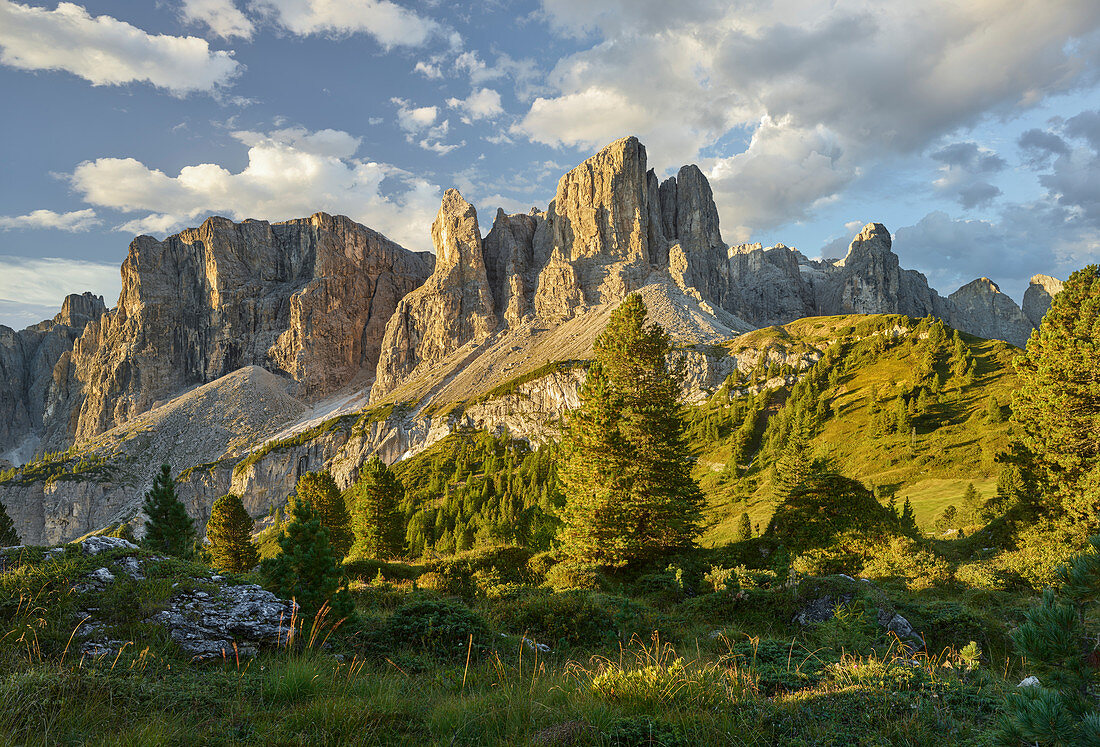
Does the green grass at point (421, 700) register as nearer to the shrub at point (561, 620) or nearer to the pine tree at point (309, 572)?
the pine tree at point (309, 572)

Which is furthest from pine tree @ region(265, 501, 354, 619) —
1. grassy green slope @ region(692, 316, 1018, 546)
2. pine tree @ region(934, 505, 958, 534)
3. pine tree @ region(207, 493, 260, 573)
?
pine tree @ region(934, 505, 958, 534)

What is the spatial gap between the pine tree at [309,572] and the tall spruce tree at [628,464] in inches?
484

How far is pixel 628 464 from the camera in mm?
21734

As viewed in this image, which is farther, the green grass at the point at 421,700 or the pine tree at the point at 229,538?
the pine tree at the point at 229,538

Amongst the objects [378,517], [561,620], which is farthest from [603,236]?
[561,620]

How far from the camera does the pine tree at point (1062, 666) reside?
2814 millimetres

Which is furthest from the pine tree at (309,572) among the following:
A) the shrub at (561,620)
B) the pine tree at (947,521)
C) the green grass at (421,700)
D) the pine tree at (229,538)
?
the pine tree at (947,521)

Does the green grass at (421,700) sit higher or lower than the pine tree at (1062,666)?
lower

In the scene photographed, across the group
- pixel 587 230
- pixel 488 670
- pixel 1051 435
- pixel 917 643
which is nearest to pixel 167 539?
pixel 488 670

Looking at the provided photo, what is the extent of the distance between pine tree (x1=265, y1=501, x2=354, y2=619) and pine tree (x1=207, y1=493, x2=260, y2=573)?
36.5 meters

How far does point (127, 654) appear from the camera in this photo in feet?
20.6

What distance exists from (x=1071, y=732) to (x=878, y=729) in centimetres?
222

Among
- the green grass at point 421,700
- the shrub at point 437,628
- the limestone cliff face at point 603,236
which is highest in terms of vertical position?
the limestone cliff face at point 603,236

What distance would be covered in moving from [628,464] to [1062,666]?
60.4ft
